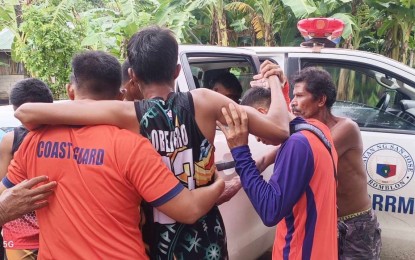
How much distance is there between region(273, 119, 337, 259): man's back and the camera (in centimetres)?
162

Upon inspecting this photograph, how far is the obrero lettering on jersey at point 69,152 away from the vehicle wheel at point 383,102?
280 centimetres

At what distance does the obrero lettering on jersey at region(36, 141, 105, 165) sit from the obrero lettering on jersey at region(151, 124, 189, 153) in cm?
19

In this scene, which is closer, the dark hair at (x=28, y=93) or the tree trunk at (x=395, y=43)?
the dark hair at (x=28, y=93)

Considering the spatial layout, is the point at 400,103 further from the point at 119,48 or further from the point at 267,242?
the point at 119,48

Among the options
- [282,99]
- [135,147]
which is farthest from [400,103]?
[135,147]

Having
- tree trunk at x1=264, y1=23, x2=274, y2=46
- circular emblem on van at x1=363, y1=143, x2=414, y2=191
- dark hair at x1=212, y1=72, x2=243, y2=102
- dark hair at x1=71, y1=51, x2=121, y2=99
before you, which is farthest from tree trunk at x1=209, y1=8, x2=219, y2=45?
dark hair at x1=71, y1=51, x2=121, y2=99

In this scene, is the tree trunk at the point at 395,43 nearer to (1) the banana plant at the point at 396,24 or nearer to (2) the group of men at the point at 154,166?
(1) the banana plant at the point at 396,24

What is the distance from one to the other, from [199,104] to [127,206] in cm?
41

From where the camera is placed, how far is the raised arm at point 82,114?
1.40 meters

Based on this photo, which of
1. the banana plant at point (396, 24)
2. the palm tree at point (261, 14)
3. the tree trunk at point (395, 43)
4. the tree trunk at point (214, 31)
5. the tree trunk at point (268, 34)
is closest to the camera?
the banana plant at point (396, 24)

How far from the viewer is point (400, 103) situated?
3525 mm

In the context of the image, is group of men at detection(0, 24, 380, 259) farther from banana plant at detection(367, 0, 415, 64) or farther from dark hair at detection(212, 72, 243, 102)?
banana plant at detection(367, 0, 415, 64)

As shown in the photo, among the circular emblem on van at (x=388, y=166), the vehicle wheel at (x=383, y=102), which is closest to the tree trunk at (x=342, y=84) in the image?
the vehicle wheel at (x=383, y=102)

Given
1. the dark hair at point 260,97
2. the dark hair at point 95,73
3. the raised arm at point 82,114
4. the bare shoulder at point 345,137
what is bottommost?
A: the bare shoulder at point 345,137
